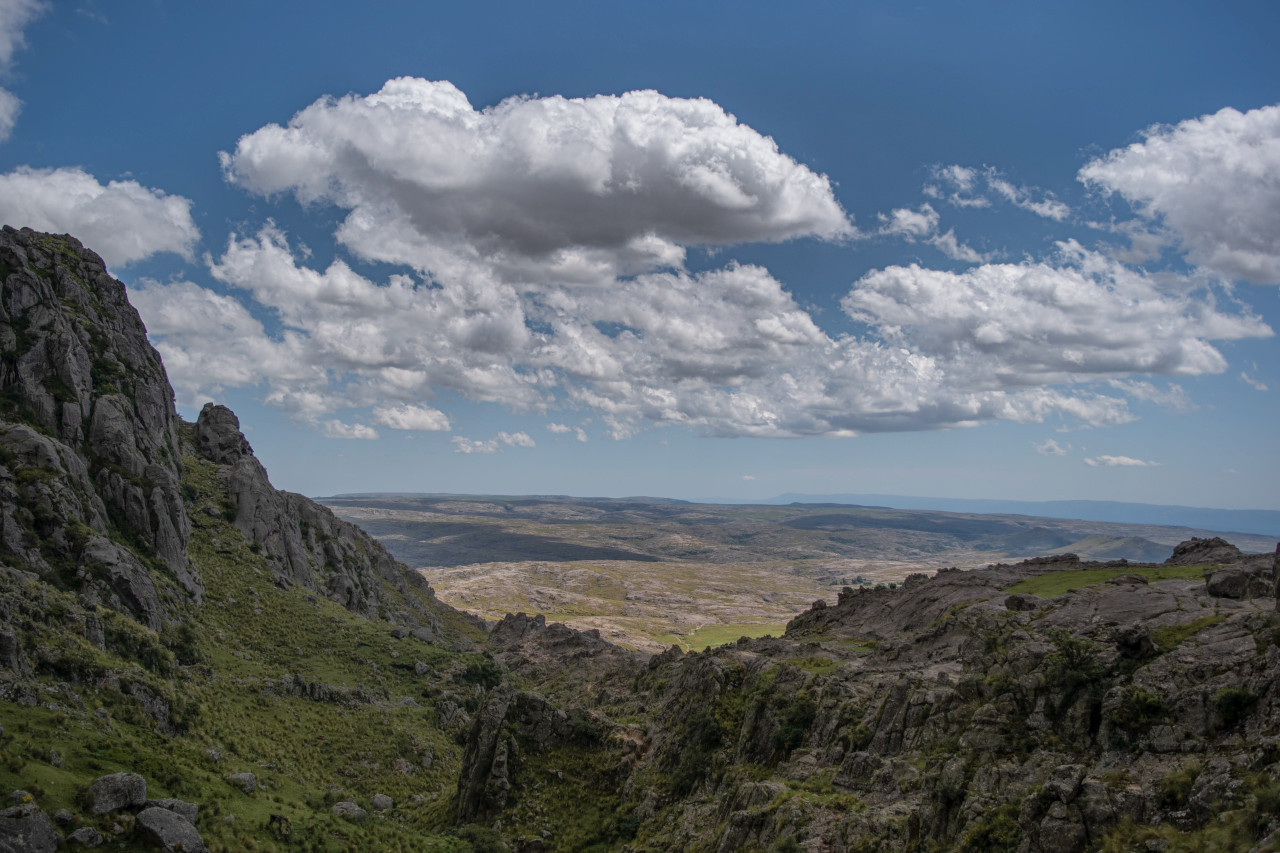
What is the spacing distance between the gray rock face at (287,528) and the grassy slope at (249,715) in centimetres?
400

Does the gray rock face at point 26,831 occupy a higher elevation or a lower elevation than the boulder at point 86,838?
higher

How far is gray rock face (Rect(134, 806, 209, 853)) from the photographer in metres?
28.9

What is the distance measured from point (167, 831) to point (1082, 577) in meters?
78.3

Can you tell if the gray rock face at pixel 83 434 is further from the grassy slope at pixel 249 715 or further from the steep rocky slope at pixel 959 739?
the steep rocky slope at pixel 959 739

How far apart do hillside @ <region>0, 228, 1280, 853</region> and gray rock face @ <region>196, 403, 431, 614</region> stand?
1065 mm

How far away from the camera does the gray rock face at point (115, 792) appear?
95.2 feet

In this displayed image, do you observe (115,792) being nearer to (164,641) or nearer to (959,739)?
(164,641)

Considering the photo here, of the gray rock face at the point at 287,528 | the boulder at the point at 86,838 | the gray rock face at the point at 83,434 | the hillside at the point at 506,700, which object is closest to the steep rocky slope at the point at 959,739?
the hillside at the point at 506,700

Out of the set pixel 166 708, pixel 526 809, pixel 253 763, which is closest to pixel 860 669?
pixel 526 809

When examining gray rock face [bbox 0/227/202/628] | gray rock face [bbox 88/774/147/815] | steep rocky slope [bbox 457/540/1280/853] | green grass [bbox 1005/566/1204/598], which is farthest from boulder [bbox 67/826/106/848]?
green grass [bbox 1005/566/1204/598]

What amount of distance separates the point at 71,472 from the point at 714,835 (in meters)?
66.0

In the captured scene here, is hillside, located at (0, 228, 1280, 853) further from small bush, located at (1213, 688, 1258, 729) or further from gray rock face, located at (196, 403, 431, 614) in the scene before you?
gray rock face, located at (196, 403, 431, 614)

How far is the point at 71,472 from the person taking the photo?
61.8 metres

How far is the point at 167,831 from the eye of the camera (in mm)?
29297
